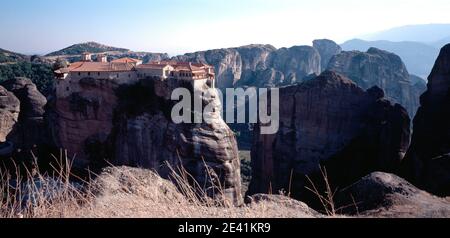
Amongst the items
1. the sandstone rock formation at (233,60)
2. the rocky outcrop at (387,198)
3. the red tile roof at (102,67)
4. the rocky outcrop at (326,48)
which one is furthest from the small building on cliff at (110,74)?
the rocky outcrop at (326,48)

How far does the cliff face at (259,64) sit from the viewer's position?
11812 cm

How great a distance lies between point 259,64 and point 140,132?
101 meters

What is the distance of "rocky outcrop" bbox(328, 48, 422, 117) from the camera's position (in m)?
96.6

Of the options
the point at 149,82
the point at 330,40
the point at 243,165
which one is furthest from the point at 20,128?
the point at 330,40

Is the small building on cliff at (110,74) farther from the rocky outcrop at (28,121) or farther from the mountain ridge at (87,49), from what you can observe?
the mountain ridge at (87,49)

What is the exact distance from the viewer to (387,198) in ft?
41.3

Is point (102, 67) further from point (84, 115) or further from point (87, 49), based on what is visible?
point (87, 49)

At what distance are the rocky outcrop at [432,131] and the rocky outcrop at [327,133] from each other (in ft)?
9.27

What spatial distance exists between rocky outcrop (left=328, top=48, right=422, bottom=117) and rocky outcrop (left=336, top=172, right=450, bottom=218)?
8722 centimetres

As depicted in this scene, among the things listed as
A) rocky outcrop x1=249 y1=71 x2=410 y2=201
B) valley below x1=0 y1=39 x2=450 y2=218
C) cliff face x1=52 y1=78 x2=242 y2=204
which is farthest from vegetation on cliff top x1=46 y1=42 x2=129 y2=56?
rocky outcrop x1=249 y1=71 x2=410 y2=201

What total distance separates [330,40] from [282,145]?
13152cm

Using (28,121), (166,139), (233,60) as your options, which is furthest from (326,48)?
(166,139)

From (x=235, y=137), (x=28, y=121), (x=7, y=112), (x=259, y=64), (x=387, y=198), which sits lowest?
(x=235, y=137)

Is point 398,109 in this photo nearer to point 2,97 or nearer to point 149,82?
point 149,82
